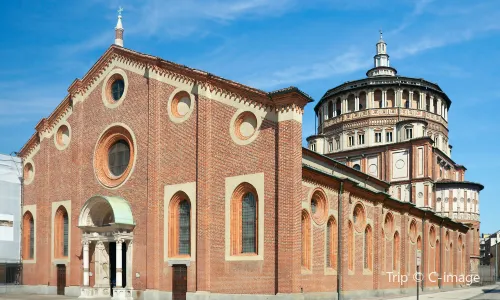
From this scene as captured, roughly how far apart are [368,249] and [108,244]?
49.1ft

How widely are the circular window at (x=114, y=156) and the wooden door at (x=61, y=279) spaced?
629cm

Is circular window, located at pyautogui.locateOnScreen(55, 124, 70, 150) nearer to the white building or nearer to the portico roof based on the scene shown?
the white building

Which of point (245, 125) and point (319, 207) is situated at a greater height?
point (245, 125)

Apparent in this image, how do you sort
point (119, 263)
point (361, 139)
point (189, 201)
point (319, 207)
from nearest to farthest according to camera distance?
point (189, 201) → point (319, 207) → point (119, 263) → point (361, 139)

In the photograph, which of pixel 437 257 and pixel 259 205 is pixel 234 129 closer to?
pixel 259 205

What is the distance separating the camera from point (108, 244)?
30844 millimetres

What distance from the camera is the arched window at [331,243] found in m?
27.5

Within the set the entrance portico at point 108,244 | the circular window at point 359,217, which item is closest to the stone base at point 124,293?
the entrance portico at point 108,244

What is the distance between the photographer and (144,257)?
27.8 meters

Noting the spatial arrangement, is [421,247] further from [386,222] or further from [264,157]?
[264,157]

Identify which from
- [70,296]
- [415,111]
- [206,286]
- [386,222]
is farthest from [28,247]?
[415,111]

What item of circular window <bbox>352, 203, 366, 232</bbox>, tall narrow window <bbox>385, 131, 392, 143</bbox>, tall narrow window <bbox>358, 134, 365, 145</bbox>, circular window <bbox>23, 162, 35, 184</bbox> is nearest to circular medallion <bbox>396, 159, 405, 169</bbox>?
tall narrow window <bbox>385, 131, 392, 143</bbox>

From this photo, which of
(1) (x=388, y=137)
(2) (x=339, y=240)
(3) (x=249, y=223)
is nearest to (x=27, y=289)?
(3) (x=249, y=223)

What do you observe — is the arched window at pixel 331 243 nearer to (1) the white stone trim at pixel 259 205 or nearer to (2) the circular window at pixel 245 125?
(1) the white stone trim at pixel 259 205
